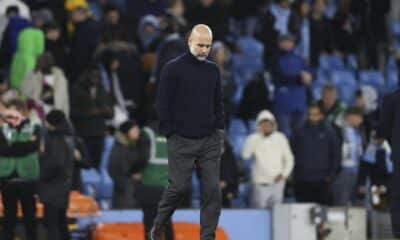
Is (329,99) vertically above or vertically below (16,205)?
above

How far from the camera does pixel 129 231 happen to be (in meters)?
18.5

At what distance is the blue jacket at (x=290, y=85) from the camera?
22.6 metres

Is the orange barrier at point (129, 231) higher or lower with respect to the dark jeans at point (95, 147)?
lower

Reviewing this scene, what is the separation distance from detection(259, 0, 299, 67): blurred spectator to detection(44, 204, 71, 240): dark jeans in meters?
7.76

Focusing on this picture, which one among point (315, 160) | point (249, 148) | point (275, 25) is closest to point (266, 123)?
point (249, 148)

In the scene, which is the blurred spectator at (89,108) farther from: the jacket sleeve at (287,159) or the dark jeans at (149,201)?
the dark jeans at (149,201)

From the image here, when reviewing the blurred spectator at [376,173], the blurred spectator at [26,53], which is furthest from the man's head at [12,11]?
the blurred spectator at [376,173]

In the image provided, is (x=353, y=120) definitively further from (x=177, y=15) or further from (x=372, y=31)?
(x=372, y=31)

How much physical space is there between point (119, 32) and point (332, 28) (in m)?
5.42

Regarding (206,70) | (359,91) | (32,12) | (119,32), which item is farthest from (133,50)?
Result: (206,70)

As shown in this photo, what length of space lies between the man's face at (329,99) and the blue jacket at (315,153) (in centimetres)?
192

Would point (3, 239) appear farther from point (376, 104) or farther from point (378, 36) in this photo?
point (378, 36)

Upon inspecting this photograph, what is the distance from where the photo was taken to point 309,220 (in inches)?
753

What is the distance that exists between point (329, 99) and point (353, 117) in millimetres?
629
